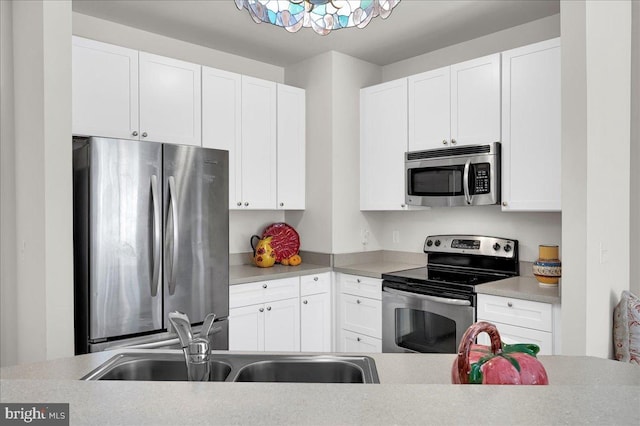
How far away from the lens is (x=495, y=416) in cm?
42

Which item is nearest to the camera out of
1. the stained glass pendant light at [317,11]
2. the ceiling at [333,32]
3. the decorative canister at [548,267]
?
the stained glass pendant light at [317,11]

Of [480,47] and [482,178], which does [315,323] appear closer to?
[482,178]

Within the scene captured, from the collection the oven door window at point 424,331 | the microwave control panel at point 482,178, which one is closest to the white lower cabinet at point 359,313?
the oven door window at point 424,331

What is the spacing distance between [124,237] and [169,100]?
1177mm

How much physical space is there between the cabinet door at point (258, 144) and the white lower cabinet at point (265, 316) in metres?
0.70

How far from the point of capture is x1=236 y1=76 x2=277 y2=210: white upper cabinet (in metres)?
3.55

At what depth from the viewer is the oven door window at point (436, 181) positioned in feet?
10.5

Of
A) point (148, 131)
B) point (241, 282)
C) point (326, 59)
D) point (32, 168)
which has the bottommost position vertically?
point (241, 282)

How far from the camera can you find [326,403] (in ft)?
1.45

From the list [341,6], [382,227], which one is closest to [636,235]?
[382,227]

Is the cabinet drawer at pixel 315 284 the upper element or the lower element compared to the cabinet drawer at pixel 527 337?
upper

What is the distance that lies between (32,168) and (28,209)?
0.23 metres

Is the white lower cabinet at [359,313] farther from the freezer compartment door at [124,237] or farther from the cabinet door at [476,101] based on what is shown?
the freezer compartment door at [124,237]

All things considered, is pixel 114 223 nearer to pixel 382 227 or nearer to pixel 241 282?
pixel 241 282
